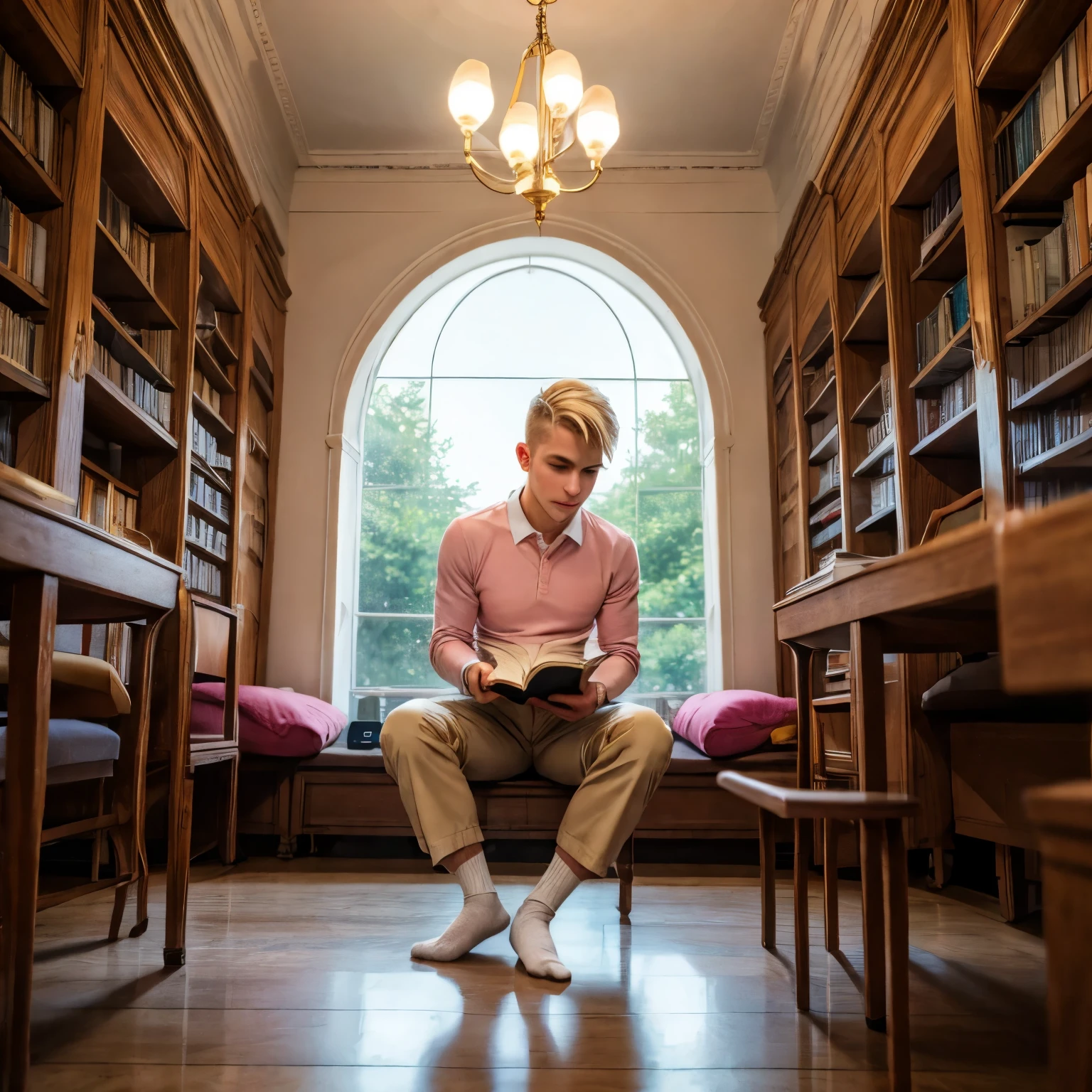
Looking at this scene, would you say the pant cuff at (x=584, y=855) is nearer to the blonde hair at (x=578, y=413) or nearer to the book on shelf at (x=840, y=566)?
the book on shelf at (x=840, y=566)

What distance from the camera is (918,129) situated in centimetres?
275

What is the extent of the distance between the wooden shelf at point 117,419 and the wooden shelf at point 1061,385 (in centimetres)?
240

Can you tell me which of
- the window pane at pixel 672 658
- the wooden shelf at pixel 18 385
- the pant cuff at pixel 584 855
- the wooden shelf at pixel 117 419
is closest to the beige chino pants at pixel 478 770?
the pant cuff at pixel 584 855

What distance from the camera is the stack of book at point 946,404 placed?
2.73 metres

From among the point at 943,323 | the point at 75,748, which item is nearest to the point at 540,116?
the point at 943,323

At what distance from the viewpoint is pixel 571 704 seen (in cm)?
200

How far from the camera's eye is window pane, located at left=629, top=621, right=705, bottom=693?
4.86 m

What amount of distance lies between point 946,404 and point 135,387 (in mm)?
2591

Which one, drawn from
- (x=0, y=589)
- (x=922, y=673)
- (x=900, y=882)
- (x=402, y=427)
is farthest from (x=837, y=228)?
(x=0, y=589)

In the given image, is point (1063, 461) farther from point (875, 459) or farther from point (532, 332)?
point (532, 332)

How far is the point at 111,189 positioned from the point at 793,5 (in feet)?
8.81

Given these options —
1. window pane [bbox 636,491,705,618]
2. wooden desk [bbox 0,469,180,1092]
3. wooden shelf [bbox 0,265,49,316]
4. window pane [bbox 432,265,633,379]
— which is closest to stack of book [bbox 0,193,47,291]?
wooden shelf [bbox 0,265,49,316]

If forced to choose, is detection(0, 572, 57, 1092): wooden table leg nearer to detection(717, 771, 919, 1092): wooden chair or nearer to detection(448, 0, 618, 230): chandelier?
detection(717, 771, 919, 1092): wooden chair

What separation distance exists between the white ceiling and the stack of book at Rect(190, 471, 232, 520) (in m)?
1.85
